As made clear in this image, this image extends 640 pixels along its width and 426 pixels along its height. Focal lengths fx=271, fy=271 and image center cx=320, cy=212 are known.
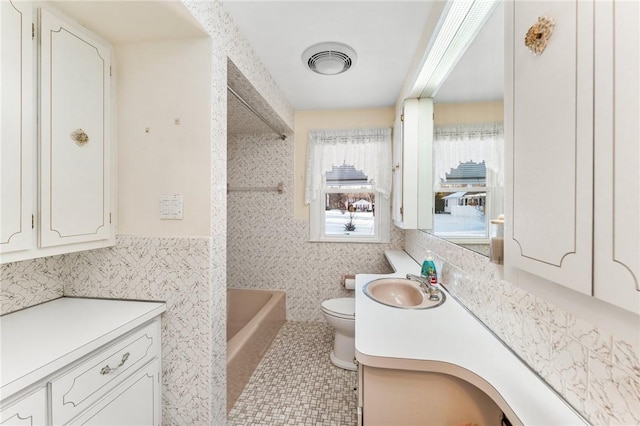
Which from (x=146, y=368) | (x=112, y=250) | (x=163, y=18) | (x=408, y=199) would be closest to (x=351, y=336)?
(x=408, y=199)

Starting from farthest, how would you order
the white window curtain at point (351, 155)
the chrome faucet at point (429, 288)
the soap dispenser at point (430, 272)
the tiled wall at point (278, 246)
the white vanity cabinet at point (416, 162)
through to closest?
the tiled wall at point (278, 246) < the white window curtain at point (351, 155) < the white vanity cabinet at point (416, 162) < the soap dispenser at point (430, 272) < the chrome faucet at point (429, 288)

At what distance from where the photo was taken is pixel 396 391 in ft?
3.30

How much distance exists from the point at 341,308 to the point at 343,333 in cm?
20

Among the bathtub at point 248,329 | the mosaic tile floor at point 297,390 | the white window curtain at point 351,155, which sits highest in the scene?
the white window curtain at point 351,155

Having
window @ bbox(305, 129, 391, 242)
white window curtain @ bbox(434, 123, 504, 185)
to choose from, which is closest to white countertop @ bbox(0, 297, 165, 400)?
white window curtain @ bbox(434, 123, 504, 185)

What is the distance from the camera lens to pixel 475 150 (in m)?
1.38

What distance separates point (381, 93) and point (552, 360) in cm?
235

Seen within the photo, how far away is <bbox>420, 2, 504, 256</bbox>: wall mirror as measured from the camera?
1.17 meters

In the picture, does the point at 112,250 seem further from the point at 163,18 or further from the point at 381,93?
the point at 381,93

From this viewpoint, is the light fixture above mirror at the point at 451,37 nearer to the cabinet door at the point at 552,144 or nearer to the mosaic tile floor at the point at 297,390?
the cabinet door at the point at 552,144

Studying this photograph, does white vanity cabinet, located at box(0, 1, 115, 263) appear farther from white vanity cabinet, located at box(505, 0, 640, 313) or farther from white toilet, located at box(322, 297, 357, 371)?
white vanity cabinet, located at box(505, 0, 640, 313)

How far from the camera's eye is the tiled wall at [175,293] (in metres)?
1.40

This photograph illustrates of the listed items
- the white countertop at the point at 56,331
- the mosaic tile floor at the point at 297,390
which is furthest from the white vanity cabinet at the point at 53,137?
the mosaic tile floor at the point at 297,390

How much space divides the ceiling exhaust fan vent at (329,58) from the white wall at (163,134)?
77cm
